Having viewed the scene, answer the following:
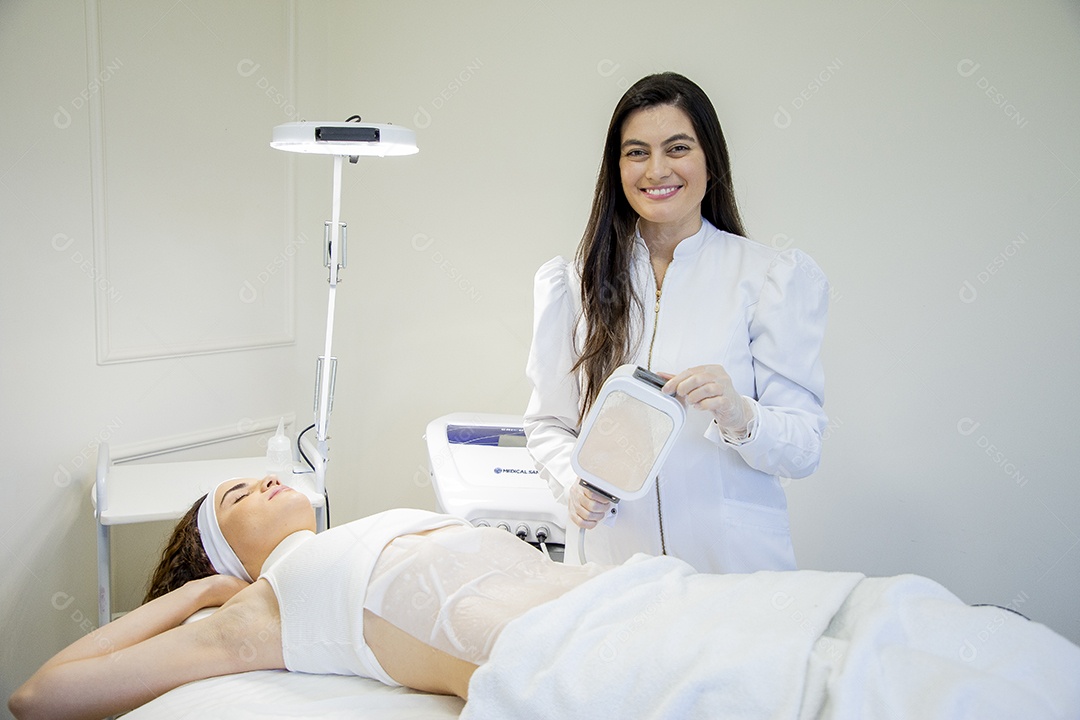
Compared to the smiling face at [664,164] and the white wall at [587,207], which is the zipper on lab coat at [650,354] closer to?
the smiling face at [664,164]

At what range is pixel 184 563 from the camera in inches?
62.9

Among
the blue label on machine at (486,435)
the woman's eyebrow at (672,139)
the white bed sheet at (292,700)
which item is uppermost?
the woman's eyebrow at (672,139)

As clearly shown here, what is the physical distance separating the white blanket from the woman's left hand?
244 millimetres

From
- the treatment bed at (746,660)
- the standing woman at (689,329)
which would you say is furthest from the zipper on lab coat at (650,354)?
the treatment bed at (746,660)

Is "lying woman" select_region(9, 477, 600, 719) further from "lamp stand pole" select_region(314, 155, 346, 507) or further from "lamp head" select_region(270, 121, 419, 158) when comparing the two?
"lamp head" select_region(270, 121, 419, 158)

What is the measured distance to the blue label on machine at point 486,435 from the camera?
2.11 metres

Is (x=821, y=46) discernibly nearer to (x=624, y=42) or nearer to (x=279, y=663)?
(x=624, y=42)

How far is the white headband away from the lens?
157 centimetres

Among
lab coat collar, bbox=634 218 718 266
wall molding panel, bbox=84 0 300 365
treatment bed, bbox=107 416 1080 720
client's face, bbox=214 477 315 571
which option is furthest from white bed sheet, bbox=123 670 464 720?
wall molding panel, bbox=84 0 300 365

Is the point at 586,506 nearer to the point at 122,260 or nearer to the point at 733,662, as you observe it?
the point at 733,662

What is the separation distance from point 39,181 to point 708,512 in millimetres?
1677

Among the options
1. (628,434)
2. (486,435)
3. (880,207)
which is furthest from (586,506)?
(880,207)

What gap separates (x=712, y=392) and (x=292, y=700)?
0.74 metres

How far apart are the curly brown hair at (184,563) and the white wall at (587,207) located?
650 millimetres
